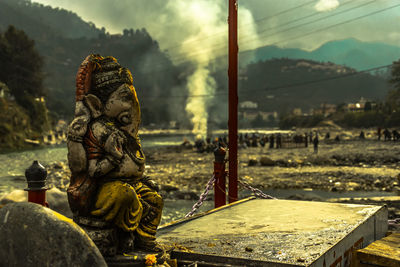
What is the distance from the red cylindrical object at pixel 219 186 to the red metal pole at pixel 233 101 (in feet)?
0.65

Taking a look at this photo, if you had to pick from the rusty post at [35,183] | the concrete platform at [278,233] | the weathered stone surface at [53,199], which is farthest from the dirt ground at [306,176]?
the rusty post at [35,183]

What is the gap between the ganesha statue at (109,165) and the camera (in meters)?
4.05

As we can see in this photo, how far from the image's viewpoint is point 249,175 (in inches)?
929

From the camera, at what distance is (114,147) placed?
4180mm

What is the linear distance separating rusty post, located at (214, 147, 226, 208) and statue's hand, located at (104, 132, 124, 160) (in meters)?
5.06

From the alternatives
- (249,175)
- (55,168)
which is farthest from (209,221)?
(55,168)

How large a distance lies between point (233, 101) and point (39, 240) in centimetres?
695

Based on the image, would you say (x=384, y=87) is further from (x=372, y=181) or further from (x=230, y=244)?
(x=230, y=244)

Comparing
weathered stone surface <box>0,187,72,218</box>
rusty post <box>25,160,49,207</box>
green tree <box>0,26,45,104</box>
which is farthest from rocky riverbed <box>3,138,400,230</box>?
green tree <box>0,26,45,104</box>

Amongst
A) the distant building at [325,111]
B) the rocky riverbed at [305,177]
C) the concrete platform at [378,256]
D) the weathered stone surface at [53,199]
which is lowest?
the rocky riverbed at [305,177]

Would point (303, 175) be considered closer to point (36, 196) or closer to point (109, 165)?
point (36, 196)

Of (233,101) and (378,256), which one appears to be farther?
(233,101)

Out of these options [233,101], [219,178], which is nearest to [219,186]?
[219,178]

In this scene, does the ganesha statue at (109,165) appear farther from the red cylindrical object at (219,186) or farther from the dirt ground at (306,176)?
the dirt ground at (306,176)
